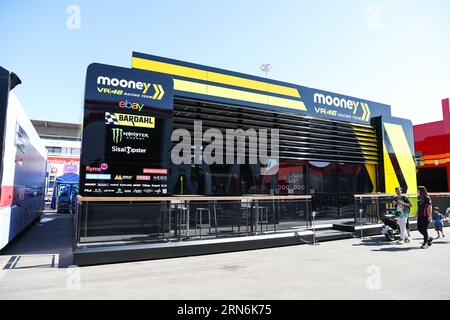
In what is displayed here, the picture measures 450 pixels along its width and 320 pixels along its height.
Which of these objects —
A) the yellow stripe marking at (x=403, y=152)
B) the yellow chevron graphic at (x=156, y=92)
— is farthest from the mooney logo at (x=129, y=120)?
the yellow stripe marking at (x=403, y=152)

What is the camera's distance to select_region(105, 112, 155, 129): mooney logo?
27.5 ft

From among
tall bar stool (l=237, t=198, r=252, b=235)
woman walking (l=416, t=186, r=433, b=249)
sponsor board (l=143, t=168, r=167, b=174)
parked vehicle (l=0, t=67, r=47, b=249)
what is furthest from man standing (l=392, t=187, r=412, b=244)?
parked vehicle (l=0, t=67, r=47, b=249)

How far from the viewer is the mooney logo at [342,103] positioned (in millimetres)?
13991

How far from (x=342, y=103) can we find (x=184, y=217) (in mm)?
10476

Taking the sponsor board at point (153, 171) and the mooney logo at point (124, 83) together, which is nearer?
the mooney logo at point (124, 83)

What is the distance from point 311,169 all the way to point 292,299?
948cm

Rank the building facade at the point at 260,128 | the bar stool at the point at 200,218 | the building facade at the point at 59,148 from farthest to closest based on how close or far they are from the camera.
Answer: the building facade at the point at 59,148 → the building facade at the point at 260,128 → the bar stool at the point at 200,218

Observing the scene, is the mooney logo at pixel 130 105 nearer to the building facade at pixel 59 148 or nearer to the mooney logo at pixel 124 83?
the mooney logo at pixel 124 83

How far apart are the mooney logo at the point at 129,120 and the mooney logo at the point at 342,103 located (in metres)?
8.10

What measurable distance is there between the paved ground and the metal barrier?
0.78 metres

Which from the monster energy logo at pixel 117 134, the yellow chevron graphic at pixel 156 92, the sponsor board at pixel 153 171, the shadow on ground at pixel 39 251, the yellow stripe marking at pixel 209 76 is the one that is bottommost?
the shadow on ground at pixel 39 251
